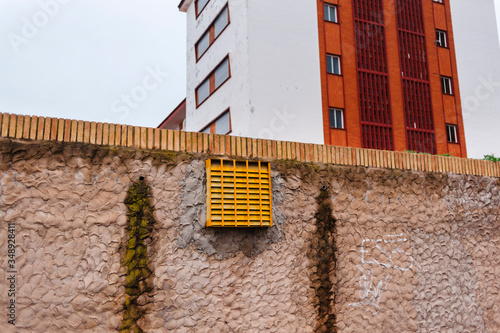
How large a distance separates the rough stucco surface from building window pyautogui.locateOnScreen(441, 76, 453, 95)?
1260cm

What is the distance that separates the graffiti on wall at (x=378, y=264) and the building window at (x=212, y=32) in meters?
12.5

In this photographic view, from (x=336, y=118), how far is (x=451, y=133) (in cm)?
538

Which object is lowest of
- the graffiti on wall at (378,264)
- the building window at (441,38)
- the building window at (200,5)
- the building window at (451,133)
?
the graffiti on wall at (378,264)

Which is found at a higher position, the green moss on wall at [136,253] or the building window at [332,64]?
the building window at [332,64]

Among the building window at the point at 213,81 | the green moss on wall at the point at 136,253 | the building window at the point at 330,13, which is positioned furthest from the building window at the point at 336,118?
the green moss on wall at the point at 136,253

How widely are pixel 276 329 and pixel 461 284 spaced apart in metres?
2.83

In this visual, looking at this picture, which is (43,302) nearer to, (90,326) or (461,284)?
(90,326)

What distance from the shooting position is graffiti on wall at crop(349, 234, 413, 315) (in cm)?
538

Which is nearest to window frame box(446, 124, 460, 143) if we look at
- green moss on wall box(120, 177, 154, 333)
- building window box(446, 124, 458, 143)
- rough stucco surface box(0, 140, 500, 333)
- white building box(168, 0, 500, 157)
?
building window box(446, 124, 458, 143)

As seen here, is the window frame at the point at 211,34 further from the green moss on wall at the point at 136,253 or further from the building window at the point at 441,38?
the green moss on wall at the point at 136,253

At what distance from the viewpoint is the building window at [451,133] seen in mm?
17953

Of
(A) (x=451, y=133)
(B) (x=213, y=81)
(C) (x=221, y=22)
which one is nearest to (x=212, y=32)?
(C) (x=221, y=22)

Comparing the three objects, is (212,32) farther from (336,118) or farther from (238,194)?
(238,194)

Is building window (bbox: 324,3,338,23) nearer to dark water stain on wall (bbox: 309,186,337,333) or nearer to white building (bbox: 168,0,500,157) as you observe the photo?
white building (bbox: 168,0,500,157)
